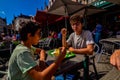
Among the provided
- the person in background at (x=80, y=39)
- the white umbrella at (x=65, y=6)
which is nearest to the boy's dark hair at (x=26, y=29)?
the person in background at (x=80, y=39)

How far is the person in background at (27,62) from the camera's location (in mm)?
1890

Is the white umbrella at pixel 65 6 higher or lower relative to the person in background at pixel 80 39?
higher

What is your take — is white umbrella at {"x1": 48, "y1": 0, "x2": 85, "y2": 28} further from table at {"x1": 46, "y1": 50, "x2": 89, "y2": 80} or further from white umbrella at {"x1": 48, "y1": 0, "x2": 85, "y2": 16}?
table at {"x1": 46, "y1": 50, "x2": 89, "y2": 80}

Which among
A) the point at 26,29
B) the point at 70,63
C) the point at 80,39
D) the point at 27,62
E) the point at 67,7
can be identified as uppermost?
the point at 67,7

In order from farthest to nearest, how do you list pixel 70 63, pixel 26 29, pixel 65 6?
pixel 65 6, pixel 70 63, pixel 26 29

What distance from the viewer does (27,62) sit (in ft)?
6.23

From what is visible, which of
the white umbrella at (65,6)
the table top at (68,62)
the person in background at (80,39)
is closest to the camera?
the table top at (68,62)

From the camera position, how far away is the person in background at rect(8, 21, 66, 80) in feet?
6.20

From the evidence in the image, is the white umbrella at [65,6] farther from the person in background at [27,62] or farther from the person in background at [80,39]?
the person in background at [27,62]

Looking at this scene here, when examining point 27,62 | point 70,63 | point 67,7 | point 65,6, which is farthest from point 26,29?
point 67,7

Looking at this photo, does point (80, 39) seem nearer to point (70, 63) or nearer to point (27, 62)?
point (70, 63)

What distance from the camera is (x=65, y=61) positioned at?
302 cm

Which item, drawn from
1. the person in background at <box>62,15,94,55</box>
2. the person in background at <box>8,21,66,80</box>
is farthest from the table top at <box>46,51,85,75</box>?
the person in background at <box>8,21,66,80</box>

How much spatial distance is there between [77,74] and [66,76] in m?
0.24
